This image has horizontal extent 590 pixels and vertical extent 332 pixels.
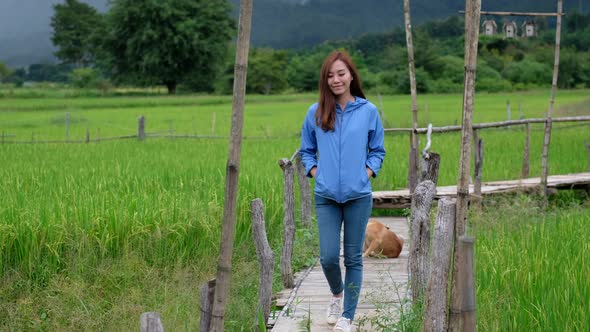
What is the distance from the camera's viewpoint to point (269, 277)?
16.6 feet

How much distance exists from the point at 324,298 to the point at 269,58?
53.7 meters

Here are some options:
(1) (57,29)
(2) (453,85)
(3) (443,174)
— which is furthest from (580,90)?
(1) (57,29)

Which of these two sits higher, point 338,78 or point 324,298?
point 338,78

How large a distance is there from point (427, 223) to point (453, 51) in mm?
46974

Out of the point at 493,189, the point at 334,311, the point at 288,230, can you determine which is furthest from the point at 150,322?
the point at 493,189

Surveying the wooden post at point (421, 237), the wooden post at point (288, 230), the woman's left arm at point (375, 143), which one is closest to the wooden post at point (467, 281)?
the wooden post at point (421, 237)

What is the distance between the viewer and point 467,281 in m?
3.20

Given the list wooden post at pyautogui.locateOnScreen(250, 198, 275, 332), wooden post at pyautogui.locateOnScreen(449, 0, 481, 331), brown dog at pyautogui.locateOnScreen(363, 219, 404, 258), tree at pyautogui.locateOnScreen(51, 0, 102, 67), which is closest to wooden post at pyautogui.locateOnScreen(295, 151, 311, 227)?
brown dog at pyautogui.locateOnScreen(363, 219, 404, 258)

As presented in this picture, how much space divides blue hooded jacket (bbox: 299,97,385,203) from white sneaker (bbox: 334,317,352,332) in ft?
2.18

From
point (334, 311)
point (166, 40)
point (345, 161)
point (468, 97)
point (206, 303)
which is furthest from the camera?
point (166, 40)

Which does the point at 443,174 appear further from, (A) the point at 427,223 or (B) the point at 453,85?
(B) the point at 453,85

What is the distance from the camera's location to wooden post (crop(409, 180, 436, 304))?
4.30 metres

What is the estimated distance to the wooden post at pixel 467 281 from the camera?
3.13m

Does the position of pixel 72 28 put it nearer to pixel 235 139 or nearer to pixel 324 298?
pixel 324 298
